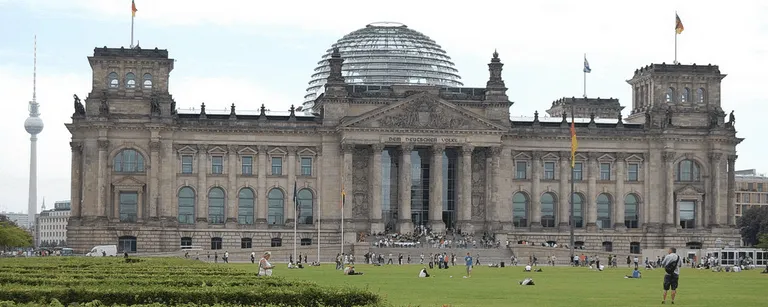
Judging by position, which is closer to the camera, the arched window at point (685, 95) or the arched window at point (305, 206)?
the arched window at point (305, 206)

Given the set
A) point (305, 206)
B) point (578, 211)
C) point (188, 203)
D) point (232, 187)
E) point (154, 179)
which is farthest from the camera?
point (578, 211)

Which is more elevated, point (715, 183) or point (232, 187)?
point (715, 183)

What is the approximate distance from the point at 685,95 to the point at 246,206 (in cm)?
4724

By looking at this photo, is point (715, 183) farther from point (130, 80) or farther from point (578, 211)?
point (130, 80)

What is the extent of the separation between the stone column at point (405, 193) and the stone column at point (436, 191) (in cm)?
226

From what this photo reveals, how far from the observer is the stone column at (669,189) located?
141 meters

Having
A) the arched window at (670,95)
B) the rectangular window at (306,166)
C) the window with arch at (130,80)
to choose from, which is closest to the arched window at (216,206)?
the rectangular window at (306,166)

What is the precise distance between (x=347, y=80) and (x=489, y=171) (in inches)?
929

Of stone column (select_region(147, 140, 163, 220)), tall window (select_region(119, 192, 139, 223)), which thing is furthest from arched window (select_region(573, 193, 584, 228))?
tall window (select_region(119, 192, 139, 223))

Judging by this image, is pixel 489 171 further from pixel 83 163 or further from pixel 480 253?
pixel 83 163

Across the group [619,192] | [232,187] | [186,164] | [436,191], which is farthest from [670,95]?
[186,164]

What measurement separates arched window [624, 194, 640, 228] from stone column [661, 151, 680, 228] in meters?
3.04

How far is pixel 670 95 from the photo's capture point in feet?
471

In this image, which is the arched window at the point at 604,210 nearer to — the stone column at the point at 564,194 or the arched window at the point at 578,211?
the arched window at the point at 578,211
